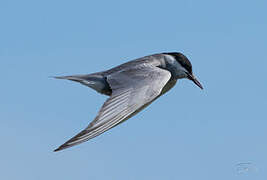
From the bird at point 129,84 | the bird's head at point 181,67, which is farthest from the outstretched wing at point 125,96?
the bird's head at point 181,67

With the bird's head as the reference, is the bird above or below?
below

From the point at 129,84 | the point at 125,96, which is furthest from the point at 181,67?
the point at 125,96

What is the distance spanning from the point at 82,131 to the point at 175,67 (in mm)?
4974

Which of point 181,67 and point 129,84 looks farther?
point 181,67

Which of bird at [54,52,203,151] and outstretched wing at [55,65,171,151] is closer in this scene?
outstretched wing at [55,65,171,151]

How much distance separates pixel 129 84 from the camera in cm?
925

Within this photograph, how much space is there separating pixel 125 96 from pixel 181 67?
363cm

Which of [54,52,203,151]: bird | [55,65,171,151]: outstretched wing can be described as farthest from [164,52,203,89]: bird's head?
[55,65,171,151]: outstretched wing

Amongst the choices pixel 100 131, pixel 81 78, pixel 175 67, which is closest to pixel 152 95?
pixel 100 131

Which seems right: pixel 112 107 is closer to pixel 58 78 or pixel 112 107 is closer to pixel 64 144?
pixel 64 144

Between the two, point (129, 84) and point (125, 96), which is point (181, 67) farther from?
point (125, 96)

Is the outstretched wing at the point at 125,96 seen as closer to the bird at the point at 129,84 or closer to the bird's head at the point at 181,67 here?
the bird at the point at 129,84

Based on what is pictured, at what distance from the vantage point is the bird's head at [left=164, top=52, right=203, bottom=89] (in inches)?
468

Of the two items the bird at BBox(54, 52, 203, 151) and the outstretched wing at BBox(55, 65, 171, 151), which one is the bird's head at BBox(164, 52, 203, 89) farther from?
the outstretched wing at BBox(55, 65, 171, 151)
